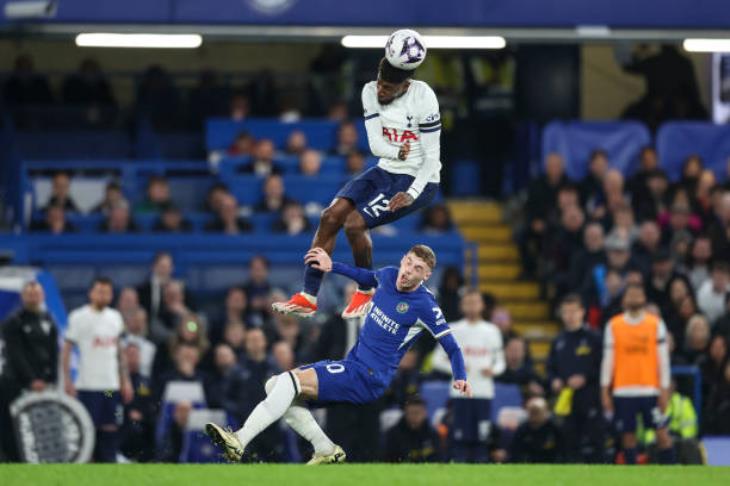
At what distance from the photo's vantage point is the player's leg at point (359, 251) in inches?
574

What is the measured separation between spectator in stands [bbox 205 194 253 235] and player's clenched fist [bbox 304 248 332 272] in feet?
27.0

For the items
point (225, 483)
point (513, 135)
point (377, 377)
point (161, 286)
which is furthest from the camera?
point (513, 135)

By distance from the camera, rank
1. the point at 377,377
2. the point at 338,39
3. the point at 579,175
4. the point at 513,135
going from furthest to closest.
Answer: the point at 513,135
the point at 579,175
the point at 338,39
the point at 377,377

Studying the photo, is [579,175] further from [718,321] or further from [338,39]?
[338,39]

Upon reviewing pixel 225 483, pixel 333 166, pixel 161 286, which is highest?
pixel 333 166

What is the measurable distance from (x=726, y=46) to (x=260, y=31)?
442 cm

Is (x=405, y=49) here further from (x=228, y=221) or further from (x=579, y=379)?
(x=228, y=221)

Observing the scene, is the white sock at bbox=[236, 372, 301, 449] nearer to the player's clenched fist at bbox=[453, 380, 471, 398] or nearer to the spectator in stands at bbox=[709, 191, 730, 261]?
the player's clenched fist at bbox=[453, 380, 471, 398]

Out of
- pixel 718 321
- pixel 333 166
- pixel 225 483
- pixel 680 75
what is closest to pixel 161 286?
pixel 333 166

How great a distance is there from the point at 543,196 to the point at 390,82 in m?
9.92

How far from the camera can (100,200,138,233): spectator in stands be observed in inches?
882

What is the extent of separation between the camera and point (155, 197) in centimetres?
2302

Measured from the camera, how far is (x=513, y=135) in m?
27.3

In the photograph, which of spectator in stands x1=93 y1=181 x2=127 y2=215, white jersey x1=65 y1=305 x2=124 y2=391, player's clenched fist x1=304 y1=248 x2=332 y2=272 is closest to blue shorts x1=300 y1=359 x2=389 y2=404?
player's clenched fist x1=304 y1=248 x2=332 y2=272
